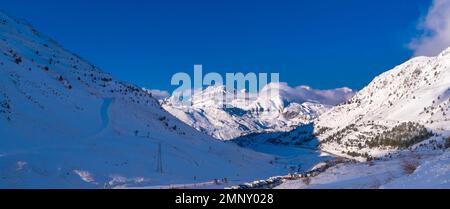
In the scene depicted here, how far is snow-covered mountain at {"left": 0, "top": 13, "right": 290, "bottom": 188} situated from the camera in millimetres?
42375

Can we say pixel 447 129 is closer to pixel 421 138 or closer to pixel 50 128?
pixel 421 138

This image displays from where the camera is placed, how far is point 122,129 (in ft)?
206

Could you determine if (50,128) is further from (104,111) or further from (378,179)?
(378,179)

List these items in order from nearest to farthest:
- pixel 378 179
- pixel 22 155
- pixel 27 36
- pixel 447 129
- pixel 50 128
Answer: pixel 378 179, pixel 22 155, pixel 50 128, pixel 27 36, pixel 447 129

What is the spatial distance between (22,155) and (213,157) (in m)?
32.7

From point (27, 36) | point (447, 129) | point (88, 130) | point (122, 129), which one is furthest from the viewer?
point (447, 129)

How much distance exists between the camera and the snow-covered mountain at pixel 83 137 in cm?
4238

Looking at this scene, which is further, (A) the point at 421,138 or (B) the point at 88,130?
(A) the point at 421,138

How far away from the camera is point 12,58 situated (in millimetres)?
66812

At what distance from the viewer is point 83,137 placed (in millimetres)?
53250

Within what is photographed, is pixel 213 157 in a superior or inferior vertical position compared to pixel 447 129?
inferior
